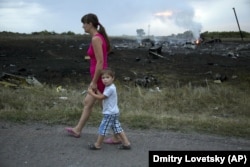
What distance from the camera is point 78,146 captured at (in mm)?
5738

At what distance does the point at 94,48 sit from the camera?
580 cm

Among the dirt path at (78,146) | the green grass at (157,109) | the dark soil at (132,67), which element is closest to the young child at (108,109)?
the dirt path at (78,146)

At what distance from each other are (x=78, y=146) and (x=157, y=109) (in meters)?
3.84

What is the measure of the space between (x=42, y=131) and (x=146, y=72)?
397 inches

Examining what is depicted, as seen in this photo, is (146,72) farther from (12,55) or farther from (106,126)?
(106,126)

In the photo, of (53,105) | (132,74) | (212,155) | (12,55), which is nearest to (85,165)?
(212,155)

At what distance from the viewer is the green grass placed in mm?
7211

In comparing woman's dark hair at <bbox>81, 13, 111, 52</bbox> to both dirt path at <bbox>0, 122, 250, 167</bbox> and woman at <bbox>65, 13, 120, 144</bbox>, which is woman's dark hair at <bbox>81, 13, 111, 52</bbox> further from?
dirt path at <bbox>0, 122, 250, 167</bbox>

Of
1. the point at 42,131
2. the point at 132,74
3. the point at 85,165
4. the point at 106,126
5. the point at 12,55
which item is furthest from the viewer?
the point at 12,55

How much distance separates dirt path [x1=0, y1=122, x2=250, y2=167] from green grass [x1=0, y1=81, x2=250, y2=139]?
17.2 inches

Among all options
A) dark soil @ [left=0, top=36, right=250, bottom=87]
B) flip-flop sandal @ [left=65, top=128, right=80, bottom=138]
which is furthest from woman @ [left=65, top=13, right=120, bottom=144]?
dark soil @ [left=0, top=36, right=250, bottom=87]

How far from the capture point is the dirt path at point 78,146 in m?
5.09

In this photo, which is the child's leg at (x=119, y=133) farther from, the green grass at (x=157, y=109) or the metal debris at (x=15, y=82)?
the metal debris at (x=15, y=82)

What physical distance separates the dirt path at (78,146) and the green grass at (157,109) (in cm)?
44
